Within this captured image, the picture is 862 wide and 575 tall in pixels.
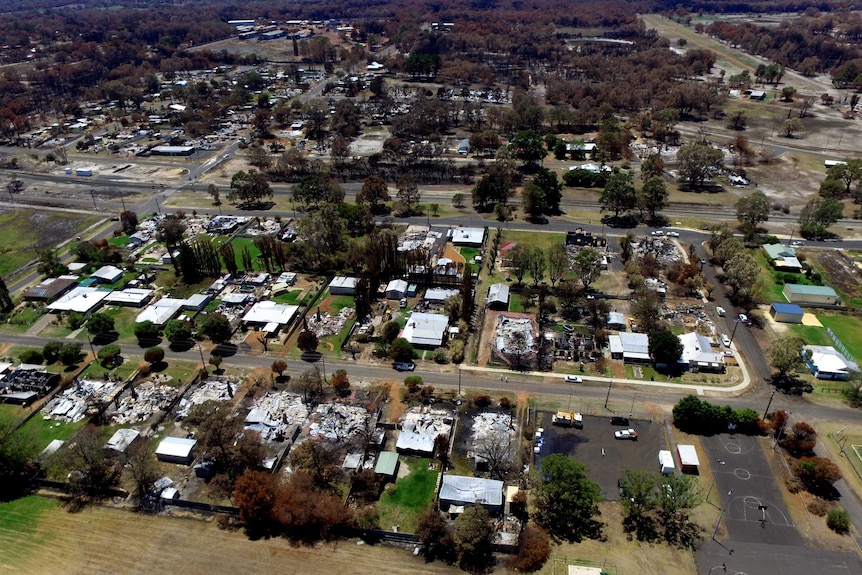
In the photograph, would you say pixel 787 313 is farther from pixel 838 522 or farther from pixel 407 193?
pixel 407 193

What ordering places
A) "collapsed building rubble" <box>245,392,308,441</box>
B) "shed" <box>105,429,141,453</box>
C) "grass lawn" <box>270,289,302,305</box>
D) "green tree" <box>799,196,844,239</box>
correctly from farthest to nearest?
"green tree" <box>799,196,844,239</box>
"grass lawn" <box>270,289,302,305</box>
"collapsed building rubble" <box>245,392,308,441</box>
"shed" <box>105,429,141,453</box>

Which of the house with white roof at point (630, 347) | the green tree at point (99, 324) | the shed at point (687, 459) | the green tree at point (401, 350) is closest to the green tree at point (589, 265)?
the house with white roof at point (630, 347)

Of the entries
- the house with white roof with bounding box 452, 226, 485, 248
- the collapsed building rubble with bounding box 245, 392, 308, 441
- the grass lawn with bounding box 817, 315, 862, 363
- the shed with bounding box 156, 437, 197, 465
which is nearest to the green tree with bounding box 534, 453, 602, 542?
the collapsed building rubble with bounding box 245, 392, 308, 441

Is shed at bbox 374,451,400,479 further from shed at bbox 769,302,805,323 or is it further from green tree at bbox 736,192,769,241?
green tree at bbox 736,192,769,241

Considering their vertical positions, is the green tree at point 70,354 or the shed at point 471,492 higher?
the shed at point 471,492

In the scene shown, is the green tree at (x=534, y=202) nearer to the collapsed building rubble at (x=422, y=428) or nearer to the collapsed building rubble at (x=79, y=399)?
the collapsed building rubble at (x=422, y=428)

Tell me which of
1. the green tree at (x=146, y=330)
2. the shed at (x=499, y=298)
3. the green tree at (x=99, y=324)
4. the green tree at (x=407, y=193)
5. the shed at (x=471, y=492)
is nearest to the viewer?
the shed at (x=471, y=492)

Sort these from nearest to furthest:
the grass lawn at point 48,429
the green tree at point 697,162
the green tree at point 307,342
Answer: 1. the grass lawn at point 48,429
2. the green tree at point 307,342
3. the green tree at point 697,162

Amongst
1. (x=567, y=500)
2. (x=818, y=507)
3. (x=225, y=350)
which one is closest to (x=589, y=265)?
(x=818, y=507)
